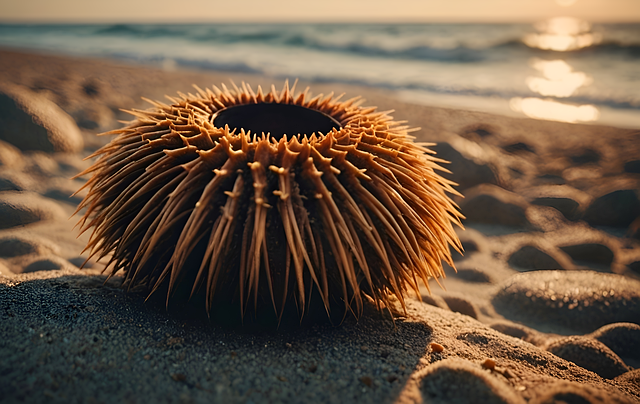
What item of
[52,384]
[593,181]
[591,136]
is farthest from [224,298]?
[591,136]

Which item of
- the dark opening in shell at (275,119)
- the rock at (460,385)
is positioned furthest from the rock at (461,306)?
the dark opening in shell at (275,119)

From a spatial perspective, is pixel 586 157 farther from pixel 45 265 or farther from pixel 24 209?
pixel 24 209

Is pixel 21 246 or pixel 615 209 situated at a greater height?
pixel 615 209

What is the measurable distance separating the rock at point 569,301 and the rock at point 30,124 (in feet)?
14.2

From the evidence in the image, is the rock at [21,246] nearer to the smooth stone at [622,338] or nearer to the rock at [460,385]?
the rock at [460,385]

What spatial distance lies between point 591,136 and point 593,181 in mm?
2054

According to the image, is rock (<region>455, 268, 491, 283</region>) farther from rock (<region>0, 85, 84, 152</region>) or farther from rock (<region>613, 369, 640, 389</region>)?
rock (<region>0, 85, 84, 152</region>)

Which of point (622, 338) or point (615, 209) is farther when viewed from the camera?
point (615, 209)

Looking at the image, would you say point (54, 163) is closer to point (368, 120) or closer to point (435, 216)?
point (368, 120)

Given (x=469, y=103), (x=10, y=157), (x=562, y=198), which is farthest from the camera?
(x=469, y=103)

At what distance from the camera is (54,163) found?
406 cm

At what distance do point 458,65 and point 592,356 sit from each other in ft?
42.0

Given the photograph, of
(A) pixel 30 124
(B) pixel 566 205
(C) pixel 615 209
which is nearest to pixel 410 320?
(B) pixel 566 205

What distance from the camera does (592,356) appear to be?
2.09 metres
